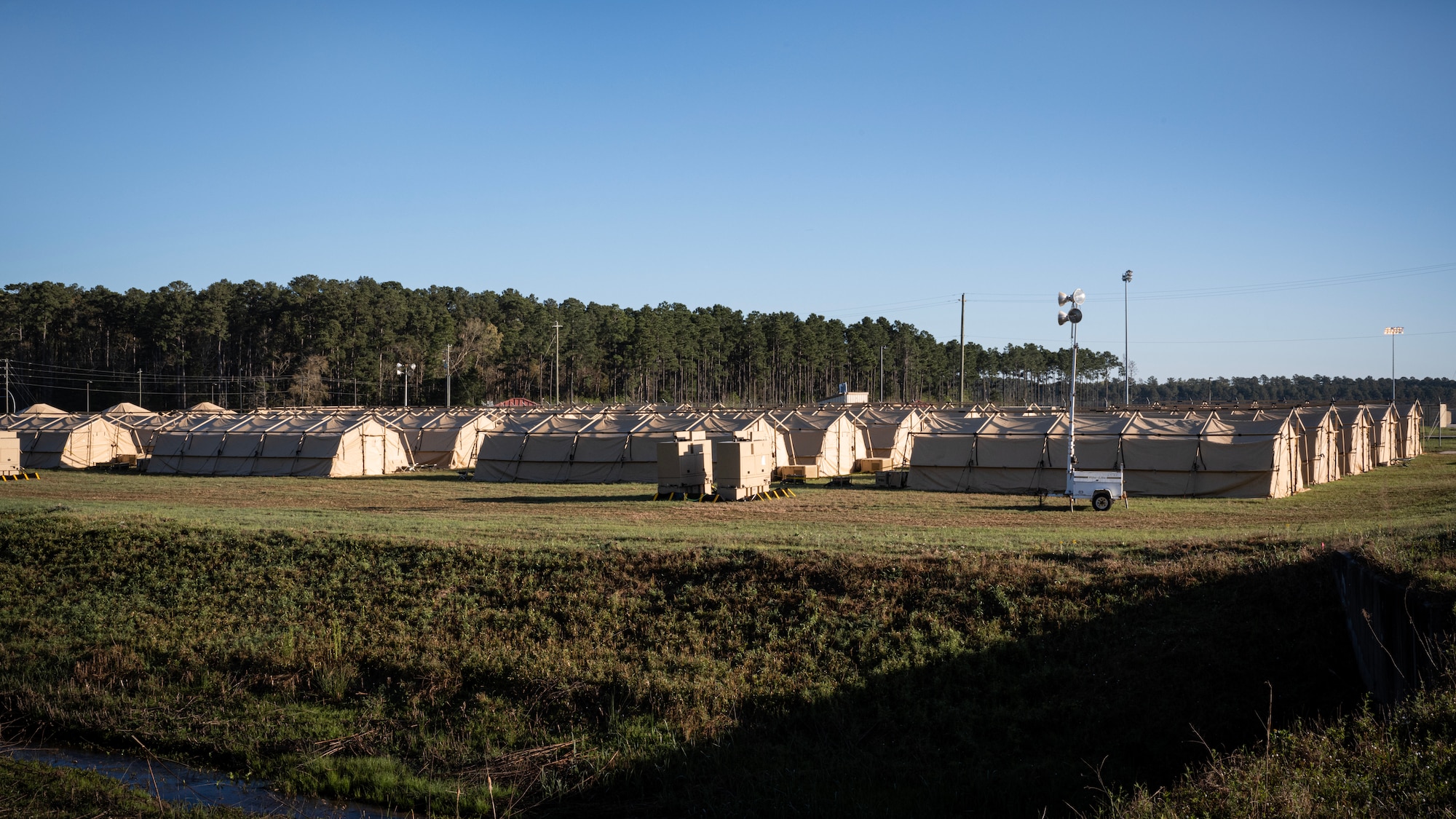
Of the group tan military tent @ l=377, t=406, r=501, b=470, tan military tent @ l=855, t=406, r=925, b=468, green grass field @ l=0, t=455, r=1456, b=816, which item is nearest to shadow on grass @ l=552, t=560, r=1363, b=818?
green grass field @ l=0, t=455, r=1456, b=816

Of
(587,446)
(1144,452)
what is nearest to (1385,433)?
(1144,452)

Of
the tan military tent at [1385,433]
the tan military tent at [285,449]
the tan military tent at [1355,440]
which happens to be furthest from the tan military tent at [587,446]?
the tan military tent at [1385,433]

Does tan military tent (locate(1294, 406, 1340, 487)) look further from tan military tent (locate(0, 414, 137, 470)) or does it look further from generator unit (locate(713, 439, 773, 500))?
tan military tent (locate(0, 414, 137, 470))

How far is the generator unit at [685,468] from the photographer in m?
31.3

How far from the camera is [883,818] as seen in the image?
9719mm

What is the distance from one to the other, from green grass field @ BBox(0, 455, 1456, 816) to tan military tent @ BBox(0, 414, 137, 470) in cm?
3568

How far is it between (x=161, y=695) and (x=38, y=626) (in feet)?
15.6

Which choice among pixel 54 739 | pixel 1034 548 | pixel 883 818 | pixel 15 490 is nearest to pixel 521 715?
pixel 883 818

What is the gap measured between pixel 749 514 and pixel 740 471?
15.7 ft

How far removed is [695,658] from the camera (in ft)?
43.9

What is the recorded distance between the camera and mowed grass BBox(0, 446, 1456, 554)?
18.3m

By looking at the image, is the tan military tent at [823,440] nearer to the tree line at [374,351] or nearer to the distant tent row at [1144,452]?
the distant tent row at [1144,452]

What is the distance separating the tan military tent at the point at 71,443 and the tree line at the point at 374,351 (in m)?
43.0

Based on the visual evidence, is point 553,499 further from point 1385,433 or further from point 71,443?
point 1385,433
